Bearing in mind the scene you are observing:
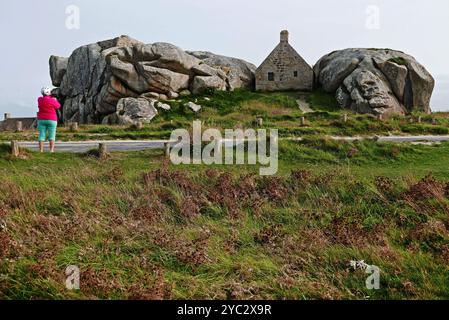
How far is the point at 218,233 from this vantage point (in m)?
8.17

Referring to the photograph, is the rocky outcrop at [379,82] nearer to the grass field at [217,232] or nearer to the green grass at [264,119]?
the green grass at [264,119]

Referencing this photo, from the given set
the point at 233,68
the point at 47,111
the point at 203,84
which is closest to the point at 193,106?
the point at 203,84

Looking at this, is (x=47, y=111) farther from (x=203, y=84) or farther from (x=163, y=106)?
(x=203, y=84)

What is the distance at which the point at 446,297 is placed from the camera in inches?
225

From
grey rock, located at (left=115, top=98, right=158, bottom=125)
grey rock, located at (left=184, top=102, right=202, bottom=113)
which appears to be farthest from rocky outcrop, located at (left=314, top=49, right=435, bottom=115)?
grey rock, located at (left=115, top=98, right=158, bottom=125)

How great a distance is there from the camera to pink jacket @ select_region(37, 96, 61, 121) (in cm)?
1435

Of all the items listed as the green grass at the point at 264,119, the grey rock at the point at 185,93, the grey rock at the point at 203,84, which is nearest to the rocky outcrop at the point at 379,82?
the green grass at the point at 264,119

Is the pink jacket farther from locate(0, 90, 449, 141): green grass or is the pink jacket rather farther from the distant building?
the distant building

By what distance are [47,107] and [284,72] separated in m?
35.8

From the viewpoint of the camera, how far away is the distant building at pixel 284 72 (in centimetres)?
4634

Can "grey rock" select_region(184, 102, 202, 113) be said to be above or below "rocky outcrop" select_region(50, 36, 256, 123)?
below

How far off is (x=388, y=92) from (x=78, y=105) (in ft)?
109

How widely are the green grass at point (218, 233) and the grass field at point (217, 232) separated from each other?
26 mm

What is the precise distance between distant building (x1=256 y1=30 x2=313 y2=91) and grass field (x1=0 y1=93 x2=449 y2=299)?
33.8m
